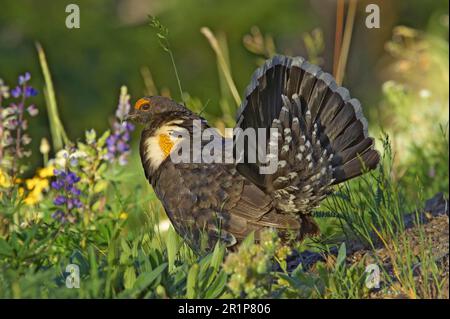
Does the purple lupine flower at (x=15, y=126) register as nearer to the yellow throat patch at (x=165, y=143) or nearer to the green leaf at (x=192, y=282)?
the yellow throat patch at (x=165, y=143)

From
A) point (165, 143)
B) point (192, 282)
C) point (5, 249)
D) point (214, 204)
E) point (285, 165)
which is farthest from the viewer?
point (165, 143)

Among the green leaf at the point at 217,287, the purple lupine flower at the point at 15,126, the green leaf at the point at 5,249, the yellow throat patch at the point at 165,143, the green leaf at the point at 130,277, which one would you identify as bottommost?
the green leaf at the point at 217,287

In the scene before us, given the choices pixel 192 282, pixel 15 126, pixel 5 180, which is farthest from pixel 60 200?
pixel 192 282

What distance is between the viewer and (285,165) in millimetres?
4645

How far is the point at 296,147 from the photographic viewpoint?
462cm

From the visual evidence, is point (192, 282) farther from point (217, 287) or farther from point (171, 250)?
point (171, 250)

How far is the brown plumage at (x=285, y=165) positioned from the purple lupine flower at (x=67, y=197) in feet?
2.27

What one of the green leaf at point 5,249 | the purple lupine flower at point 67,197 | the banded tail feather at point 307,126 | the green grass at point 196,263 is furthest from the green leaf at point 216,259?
the purple lupine flower at point 67,197

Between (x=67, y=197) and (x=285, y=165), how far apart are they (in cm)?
140

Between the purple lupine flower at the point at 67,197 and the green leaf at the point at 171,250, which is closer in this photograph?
the green leaf at the point at 171,250

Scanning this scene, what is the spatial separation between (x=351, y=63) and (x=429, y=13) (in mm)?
2000

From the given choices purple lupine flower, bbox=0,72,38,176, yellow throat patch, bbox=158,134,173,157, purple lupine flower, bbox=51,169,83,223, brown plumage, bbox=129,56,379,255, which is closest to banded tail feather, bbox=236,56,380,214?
brown plumage, bbox=129,56,379,255

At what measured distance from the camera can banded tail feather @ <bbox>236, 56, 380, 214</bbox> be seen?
4652 mm

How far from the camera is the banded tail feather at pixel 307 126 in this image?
15.3 ft
